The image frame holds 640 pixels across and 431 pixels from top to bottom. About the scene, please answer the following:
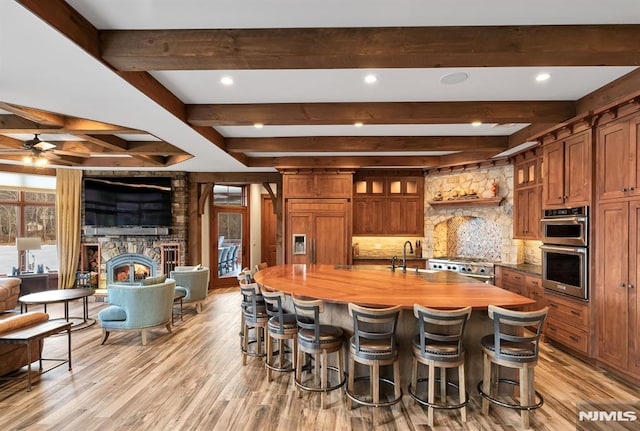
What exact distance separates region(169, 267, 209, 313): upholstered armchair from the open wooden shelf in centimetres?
514

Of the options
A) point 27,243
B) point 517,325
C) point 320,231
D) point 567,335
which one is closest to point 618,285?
point 567,335

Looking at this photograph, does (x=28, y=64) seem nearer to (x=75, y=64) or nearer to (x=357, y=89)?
(x=75, y=64)

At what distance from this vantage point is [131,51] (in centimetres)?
230

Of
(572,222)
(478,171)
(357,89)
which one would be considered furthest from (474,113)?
(478,171)

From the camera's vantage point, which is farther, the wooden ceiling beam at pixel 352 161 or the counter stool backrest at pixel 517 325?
the wooden ceiling beam at pixel 352 161

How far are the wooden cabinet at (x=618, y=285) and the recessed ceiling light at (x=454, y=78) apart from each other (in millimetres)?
2197

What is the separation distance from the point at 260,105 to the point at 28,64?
202cm

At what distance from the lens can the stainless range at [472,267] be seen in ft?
19.1

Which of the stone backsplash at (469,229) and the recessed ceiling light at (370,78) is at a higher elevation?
the recessed ceiling light at (370,78)

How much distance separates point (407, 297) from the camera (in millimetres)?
3102

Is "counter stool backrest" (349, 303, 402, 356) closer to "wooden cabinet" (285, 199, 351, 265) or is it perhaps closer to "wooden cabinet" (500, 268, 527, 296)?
"wooden cabinet" (500, 268, 527, 296)

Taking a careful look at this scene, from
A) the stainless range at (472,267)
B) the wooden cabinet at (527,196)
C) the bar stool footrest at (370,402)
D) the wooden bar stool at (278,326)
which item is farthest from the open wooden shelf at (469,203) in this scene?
the wooden bar stool at (278,326)

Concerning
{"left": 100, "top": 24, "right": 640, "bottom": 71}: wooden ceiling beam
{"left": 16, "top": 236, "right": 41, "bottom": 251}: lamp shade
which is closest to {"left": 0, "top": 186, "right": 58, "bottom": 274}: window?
{"left": 16, "top": 236, "right": 41, "bottom": 251}: lamp shade

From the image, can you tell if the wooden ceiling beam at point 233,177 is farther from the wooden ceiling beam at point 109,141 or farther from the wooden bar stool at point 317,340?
the wooden bar stool at point 317,340
